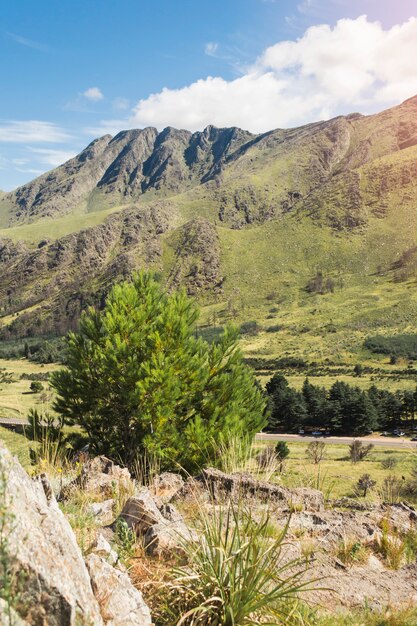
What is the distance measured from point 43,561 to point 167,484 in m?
6.67

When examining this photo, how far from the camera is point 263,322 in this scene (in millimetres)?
156125

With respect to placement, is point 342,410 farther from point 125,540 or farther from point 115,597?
point 115,597

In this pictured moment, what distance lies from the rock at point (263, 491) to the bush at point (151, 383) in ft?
23.6

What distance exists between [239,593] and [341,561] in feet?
8.51

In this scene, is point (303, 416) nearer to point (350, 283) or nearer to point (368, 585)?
point (368, 585)

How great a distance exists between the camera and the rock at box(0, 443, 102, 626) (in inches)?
106

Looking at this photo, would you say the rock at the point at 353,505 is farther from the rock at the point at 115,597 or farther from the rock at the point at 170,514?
the rock at the point at 115,597

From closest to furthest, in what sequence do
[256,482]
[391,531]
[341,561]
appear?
1. [341,561]
2. [391,531]
3. [256,482]

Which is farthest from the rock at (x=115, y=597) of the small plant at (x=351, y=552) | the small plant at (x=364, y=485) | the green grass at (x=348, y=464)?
the green grass at (x=348, y=464)

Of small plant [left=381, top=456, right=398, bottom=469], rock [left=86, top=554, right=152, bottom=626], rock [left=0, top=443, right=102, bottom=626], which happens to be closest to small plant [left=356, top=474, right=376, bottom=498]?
small plant [left=381, top=456, right=398, bottom=469]

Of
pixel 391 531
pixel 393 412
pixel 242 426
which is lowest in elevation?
pixel 393 412

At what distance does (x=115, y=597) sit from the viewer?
3.40 m

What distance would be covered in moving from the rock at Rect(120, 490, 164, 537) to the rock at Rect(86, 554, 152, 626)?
62.4 inches

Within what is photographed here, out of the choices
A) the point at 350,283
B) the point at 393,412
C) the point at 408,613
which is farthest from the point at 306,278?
the point at 408,613
